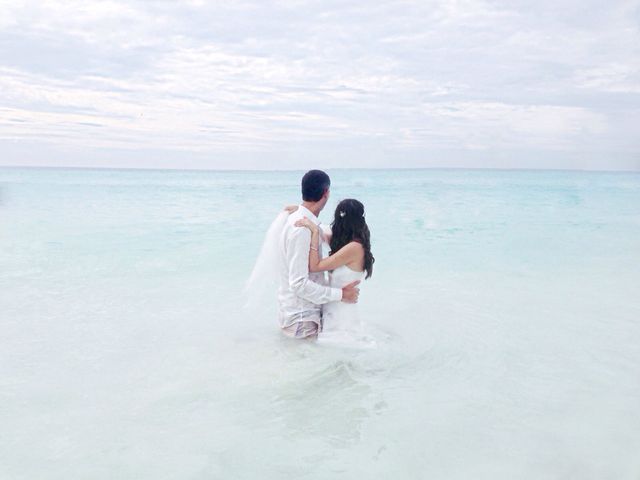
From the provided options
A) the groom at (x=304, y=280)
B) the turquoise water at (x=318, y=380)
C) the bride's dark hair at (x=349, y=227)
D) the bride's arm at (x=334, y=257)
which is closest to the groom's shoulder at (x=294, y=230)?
the groom at (x=304, y=280)

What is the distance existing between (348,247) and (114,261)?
7.01 meters

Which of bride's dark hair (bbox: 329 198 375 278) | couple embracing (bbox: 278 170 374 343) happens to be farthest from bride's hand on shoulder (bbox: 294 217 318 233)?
bride's dark hair (bbox: 329 198 375 278)

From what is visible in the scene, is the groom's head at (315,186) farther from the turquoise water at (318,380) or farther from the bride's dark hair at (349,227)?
the turquoise water at (318,380)

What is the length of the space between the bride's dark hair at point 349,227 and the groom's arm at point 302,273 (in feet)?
1.16

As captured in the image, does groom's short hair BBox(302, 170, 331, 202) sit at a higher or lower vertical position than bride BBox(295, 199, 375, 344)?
higher

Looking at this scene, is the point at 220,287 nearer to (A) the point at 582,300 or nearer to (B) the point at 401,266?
(B) the point at 401,266

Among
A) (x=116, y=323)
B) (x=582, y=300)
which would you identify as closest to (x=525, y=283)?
(x=582, y=300)

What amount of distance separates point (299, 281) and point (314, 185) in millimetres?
841

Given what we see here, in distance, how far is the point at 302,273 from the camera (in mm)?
4859

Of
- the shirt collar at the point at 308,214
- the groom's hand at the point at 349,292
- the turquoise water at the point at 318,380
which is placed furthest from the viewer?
the groom's hand at the point at 349,292

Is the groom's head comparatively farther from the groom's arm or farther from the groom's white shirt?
the groom's arm

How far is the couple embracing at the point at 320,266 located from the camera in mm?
4801

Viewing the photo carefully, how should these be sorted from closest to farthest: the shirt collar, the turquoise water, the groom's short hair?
the turquoise water → the groom's short hair → the shirt collar

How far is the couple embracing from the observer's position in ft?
15.8
